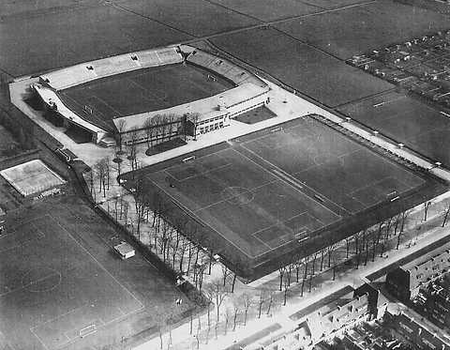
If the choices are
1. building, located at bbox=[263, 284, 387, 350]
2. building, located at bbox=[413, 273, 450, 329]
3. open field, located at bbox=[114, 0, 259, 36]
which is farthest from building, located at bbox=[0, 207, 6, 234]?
open field, located at bbox=[114, 0, 259, 36]

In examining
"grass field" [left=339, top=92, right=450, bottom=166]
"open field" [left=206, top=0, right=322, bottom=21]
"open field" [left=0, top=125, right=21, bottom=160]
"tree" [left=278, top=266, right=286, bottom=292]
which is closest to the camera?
"tree" [left=278, top=266, right=286, bottom=292]

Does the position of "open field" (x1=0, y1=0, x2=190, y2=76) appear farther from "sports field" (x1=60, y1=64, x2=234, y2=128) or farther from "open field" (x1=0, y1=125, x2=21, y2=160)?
"open field" (x1=0, y1=125, x2=21, y2=160)

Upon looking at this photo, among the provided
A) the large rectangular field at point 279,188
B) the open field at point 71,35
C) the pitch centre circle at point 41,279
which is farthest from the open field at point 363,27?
the pitch centre circle at point 41,279

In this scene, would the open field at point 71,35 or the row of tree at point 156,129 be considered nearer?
the row of tree at point 156,129

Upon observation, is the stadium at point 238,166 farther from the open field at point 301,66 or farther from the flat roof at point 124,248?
the open field at point 301,66

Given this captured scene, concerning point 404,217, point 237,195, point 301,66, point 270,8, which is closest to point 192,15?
point 270,8

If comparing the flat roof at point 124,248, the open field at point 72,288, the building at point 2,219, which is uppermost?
the building at point 2,219

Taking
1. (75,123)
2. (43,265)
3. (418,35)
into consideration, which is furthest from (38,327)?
(418,35)

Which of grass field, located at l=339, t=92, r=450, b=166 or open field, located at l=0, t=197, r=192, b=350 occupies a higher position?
grass field, located at l=339, t=92, r=450, b=166
